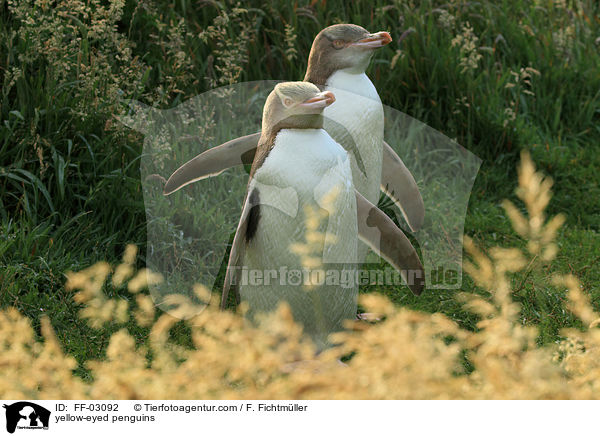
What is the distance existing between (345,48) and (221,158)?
72cm

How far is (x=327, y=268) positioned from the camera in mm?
3098

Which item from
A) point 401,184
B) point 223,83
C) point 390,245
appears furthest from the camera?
point 223,83

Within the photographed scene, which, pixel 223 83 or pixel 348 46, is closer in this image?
pixel 348 46

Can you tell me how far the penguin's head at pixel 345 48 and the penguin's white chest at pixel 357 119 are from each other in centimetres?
4

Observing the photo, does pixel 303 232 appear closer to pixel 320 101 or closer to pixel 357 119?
pixel 320 101

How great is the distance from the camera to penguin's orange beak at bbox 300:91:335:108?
2.86 meters

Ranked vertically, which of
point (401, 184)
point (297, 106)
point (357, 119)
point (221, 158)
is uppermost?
point (297, 106)

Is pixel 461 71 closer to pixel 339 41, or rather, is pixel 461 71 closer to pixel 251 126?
pixel 251 126

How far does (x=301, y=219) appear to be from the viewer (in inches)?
118

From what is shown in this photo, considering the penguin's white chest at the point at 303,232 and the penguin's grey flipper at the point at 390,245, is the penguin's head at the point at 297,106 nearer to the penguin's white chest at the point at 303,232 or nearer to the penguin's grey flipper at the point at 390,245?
the penguin's white chest at the point at 303,232

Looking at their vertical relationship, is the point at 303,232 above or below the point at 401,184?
above

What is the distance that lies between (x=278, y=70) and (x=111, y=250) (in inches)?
71.9

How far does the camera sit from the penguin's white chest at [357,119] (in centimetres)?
352
